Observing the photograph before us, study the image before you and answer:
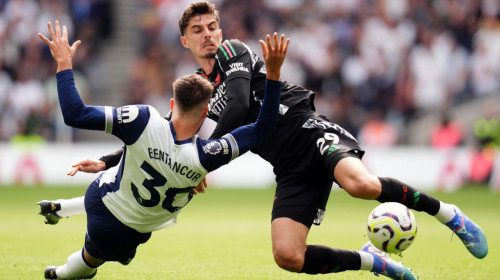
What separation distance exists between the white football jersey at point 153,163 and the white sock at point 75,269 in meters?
0.66

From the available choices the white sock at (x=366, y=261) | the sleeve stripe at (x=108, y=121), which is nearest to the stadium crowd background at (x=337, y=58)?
the white sock at (x=366, y=261)

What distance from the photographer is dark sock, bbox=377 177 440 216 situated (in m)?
5.74

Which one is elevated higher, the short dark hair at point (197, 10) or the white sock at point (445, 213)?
the short dark hair at point (197, 10)

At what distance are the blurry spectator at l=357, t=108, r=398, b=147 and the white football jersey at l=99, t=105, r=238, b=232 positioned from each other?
13964 mm

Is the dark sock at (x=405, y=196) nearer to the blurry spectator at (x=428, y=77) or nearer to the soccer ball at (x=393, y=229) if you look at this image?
the soccer ball at (x=393, y=229)

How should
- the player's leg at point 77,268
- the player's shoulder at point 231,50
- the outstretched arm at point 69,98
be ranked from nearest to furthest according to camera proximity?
the outstretched arm at point 69,98 < the player's leg at point 77,268 < the player's shoulder at point 231,50

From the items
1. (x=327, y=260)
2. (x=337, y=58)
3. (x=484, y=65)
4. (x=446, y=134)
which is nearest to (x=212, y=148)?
(x=327, y=260)

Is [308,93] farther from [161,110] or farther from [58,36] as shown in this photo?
[161,110]

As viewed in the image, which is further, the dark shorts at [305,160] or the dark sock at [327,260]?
the dark shorts at [305,160]

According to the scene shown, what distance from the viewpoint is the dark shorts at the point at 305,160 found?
6.02m

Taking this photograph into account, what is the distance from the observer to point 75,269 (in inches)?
240

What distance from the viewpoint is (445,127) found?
18484mm

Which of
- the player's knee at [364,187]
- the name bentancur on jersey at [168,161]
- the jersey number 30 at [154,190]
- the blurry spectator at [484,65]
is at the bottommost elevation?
the jersey number 30 at [154,190]

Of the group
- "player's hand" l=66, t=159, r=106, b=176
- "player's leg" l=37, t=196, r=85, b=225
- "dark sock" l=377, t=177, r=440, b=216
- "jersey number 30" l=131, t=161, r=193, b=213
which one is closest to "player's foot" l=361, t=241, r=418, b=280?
"dark sock" l=377, t=177, r=440, b=216
